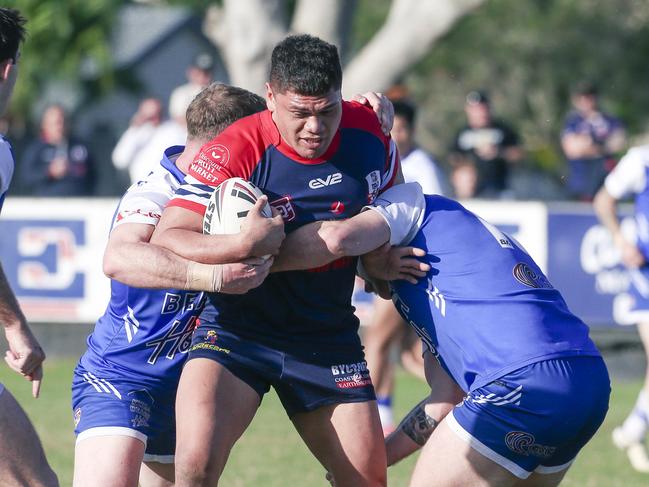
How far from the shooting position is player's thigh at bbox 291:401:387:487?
4.89m

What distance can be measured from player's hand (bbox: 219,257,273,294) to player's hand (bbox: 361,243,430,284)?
46cm

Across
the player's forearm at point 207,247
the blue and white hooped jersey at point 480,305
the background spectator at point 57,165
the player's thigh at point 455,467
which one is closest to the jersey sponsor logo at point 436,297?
the blue and white hooped jersey at point 480,305

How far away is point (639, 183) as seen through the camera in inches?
332

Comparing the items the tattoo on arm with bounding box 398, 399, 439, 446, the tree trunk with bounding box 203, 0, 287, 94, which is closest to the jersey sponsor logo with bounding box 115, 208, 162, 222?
the tattoo on arm with bounding box 398, 399, 439, 446

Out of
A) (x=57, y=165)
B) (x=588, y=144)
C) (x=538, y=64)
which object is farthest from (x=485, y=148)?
(x=538, y=64)

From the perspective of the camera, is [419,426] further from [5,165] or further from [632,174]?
[632,174]

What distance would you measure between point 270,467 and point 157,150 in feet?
18.2

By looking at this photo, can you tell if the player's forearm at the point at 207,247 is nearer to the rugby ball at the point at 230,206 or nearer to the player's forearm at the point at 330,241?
the rugby ball at the point at 230,206

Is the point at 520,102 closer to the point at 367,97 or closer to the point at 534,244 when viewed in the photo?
the point at 534,244

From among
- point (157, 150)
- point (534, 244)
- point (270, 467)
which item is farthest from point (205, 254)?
point (157, 150)

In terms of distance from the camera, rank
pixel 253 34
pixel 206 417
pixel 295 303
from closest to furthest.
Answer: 1. pixel 206 417
2. pixel 295 303
3. pixel 253 34

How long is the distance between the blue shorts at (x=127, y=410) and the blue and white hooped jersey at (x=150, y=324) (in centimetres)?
5

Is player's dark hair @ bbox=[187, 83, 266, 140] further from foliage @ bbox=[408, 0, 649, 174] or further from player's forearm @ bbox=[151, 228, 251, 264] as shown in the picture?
foliage @ bbox=[408, 0, 649, 174]

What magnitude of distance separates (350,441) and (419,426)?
50 centimetres
